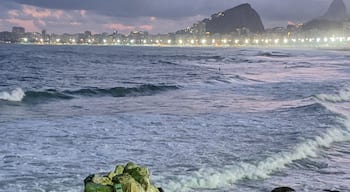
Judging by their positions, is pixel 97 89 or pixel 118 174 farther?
pixel 97 89

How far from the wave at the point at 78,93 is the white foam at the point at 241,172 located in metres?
23.6

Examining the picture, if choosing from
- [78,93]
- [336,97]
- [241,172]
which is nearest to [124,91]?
[78,93]

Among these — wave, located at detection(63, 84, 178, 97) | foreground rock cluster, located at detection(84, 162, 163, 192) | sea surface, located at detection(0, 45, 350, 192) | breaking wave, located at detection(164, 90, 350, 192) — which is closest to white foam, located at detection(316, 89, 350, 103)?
sea surface, located at detection(0, 45, 350, 192)

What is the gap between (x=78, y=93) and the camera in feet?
129

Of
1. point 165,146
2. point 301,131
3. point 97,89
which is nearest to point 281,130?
point 301,131

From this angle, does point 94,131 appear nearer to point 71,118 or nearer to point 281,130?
point 71,118

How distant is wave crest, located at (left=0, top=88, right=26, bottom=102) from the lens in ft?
113

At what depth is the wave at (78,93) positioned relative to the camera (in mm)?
35219

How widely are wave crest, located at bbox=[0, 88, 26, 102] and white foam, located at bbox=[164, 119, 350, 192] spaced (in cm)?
2455

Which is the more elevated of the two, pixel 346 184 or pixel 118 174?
pixel 118 174

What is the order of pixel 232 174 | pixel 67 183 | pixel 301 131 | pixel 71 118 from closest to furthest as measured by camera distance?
pixel 67 183, pixel 232 174, pixel 301 131, pixel 71 118

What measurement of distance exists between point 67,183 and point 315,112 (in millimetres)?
17676

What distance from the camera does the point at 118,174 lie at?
25.8 feet

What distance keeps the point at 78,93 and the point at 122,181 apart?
32.8m
